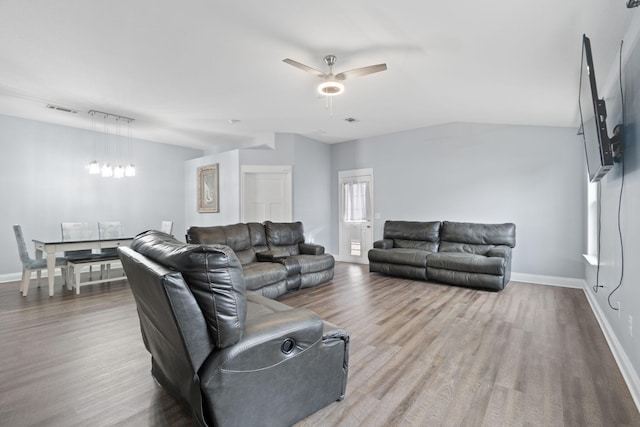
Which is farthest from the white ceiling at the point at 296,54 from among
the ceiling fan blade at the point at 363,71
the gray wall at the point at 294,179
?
the gray wall at the point at 294,179

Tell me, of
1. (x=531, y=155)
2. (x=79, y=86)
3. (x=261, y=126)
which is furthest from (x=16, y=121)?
(x=531, y=155)

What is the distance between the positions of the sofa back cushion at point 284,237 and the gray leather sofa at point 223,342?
324cm

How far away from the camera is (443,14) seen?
2.34m

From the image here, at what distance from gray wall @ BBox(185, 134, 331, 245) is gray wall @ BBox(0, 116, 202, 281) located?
0.76 m

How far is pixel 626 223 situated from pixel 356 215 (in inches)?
203

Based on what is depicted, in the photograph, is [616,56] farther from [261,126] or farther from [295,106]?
[261,126]

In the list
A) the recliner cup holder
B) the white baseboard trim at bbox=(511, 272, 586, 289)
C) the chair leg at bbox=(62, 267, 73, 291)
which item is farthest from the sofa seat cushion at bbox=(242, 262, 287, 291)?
the white baseboard trim at bbox=(511, 272, 586, 289)

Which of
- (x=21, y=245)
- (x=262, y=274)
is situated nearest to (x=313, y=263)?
(x=262, y=274)

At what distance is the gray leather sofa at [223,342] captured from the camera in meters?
1.35

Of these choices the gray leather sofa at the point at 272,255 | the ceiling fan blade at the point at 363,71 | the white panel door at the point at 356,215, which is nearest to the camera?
the ceiling fan blade at the point at 363,71

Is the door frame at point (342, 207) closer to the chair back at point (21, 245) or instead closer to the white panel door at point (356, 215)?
the white panel door at point (356, 215)

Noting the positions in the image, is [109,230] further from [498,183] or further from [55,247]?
[498,183]

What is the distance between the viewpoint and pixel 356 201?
7230 millimetres

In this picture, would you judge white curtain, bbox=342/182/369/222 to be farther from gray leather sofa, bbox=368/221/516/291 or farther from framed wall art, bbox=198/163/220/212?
framed wall art, bbox=198/163/220/212
